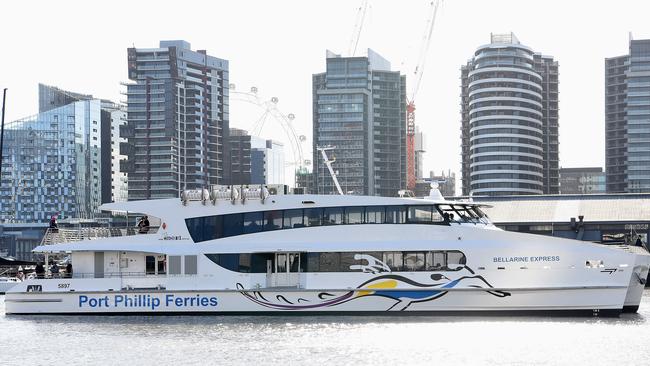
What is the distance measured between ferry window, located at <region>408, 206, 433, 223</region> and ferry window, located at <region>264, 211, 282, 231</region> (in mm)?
4535

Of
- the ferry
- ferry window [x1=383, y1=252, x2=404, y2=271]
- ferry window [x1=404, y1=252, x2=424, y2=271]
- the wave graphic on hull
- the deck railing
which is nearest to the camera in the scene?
the ferry

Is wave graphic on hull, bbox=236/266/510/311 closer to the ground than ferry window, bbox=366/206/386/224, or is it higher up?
closer to the ground

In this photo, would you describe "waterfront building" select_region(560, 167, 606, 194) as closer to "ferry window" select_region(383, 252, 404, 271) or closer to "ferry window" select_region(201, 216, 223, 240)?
"ferry window" select_region(383, 252, 404, 271)

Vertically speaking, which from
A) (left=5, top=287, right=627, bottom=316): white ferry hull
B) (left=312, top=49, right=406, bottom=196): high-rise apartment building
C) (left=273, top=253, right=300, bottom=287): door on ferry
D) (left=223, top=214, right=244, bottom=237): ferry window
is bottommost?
(left=5, top=287, right=627, bottom=316): white ferry hull

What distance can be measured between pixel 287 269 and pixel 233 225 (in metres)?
2.51

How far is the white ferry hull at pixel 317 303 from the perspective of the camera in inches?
1209

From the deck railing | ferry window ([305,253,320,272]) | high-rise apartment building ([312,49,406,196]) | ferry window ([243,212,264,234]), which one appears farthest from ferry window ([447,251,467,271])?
high-rise apartment building ([312,49,406,196])

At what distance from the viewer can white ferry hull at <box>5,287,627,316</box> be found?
30.7 metres

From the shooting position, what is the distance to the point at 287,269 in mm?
32625

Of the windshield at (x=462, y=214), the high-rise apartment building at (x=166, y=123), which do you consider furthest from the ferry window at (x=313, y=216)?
the high-rise apartment building at (x=166, y=123)

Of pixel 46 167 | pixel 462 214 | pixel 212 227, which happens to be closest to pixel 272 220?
pixel 212 227

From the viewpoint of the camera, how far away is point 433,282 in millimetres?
31578

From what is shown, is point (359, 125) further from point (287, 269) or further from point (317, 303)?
point (317, 303)

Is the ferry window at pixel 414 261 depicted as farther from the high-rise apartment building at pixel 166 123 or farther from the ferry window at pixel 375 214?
the high-rise apartment building at pixel 166 123
